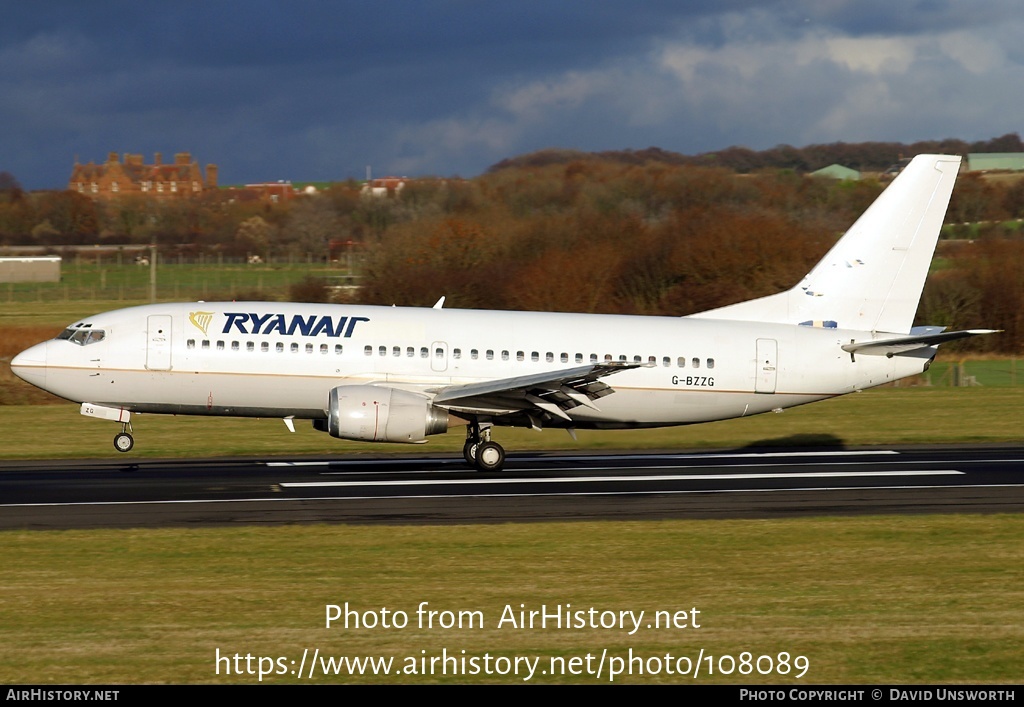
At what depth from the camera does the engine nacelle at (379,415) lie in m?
25.1

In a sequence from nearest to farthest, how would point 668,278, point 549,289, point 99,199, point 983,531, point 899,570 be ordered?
point 899,570, point 983,531, point 549,289, point 668,278, point 99,199

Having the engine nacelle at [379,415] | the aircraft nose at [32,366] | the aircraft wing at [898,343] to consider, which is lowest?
the engine nacelle at [379,415]

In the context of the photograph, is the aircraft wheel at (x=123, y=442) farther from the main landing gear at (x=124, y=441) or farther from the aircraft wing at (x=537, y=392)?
the aircraft wing at (x=537, y=392)

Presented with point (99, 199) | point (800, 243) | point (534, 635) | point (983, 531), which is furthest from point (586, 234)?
point (99, 199)

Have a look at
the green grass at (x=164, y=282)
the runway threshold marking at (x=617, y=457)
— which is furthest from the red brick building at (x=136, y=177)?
the runway threshold marking at (x=617, y=457)

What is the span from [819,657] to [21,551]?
1208cm

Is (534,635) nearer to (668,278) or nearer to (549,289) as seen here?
(549,289)

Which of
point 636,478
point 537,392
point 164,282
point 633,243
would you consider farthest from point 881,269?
point 164,282

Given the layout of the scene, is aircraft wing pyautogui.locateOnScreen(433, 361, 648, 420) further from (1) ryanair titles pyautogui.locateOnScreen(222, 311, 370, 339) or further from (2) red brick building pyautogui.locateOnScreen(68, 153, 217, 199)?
(2) red brick building pyautogui.locateOnScreen(68, 153, 217, 199)

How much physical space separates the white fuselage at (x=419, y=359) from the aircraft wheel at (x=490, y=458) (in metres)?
1.17

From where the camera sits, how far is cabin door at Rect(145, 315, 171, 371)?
26.7 metres

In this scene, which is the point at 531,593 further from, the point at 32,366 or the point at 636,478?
the point at 32,366

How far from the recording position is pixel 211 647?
523 inches

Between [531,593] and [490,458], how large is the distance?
1156cm
